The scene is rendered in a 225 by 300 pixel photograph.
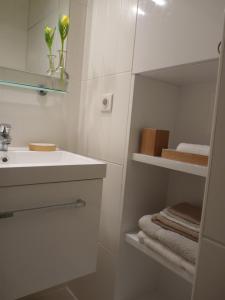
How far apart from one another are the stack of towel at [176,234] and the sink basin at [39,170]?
0.30 metres

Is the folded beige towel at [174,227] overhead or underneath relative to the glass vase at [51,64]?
underneath

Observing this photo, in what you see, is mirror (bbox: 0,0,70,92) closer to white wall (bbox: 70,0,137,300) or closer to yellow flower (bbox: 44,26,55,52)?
yellow flower (bbox: 44,26,55,52)

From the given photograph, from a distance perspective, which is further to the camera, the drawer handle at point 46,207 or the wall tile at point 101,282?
the wall tile at point 101,282

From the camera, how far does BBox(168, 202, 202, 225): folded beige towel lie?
0.91 metres

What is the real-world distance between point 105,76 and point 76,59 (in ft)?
0.83

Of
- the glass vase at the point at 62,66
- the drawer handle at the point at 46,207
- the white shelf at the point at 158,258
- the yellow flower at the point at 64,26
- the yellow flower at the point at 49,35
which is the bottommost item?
the white shelf at the point at 158,258

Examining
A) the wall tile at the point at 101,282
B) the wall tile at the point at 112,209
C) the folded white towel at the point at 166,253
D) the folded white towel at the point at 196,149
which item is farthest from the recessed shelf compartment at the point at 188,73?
the wall tile at the point at 101,282

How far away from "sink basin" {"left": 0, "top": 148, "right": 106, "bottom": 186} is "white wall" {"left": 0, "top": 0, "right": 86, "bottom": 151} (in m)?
0.15

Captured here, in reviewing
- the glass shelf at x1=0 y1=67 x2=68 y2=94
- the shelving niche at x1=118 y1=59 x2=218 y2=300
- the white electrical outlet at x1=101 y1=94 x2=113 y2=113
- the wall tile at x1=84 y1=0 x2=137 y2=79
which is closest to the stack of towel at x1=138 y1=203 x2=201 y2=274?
the shelving niche at x1=118 y1=59 x2=218 y2=300

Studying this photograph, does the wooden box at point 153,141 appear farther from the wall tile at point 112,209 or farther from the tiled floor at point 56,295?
the tiled floor at point 56,295

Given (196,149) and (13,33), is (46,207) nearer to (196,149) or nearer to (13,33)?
(196,149)

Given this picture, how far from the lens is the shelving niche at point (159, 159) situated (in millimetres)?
1042

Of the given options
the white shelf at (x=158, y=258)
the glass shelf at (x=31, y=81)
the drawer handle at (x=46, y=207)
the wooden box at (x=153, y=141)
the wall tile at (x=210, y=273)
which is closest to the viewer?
the wall tile at (x=210, y=273)

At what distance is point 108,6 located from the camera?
1156 millimetres
